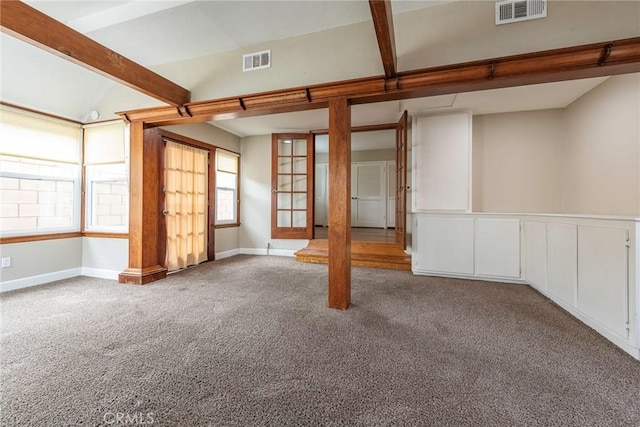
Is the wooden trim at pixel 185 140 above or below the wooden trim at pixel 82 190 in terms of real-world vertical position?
above

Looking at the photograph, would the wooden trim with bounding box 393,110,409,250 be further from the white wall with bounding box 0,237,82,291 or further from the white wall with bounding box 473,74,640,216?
the white wall with bounding box 0,237,82,291

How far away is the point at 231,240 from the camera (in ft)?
17.1

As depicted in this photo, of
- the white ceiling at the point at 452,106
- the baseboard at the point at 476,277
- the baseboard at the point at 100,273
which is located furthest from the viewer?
the baseboard at the point at 100,273

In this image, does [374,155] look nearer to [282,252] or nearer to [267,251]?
[282,252]

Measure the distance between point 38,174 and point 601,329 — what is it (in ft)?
20.0

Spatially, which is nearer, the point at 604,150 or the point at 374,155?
the point at 604,150

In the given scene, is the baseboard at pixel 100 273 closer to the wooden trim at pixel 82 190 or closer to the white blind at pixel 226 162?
the wooden trim at pixel 82 190

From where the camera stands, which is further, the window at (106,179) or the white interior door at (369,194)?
the white interior door at (369,194)

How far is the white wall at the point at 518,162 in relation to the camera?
3709 mm

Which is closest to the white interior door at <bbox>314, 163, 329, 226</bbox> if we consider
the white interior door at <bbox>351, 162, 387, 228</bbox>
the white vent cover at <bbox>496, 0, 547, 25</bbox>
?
the white interior door at <bbox>351, 162, 387, 228</bbox>

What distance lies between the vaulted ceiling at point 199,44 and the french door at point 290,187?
192 centimetres

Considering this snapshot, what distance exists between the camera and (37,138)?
329 cm

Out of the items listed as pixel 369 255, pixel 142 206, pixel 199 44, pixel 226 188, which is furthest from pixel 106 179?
pixel 369 255

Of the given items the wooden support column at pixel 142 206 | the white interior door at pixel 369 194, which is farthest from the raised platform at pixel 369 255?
the white interior door at pixel 369 194
